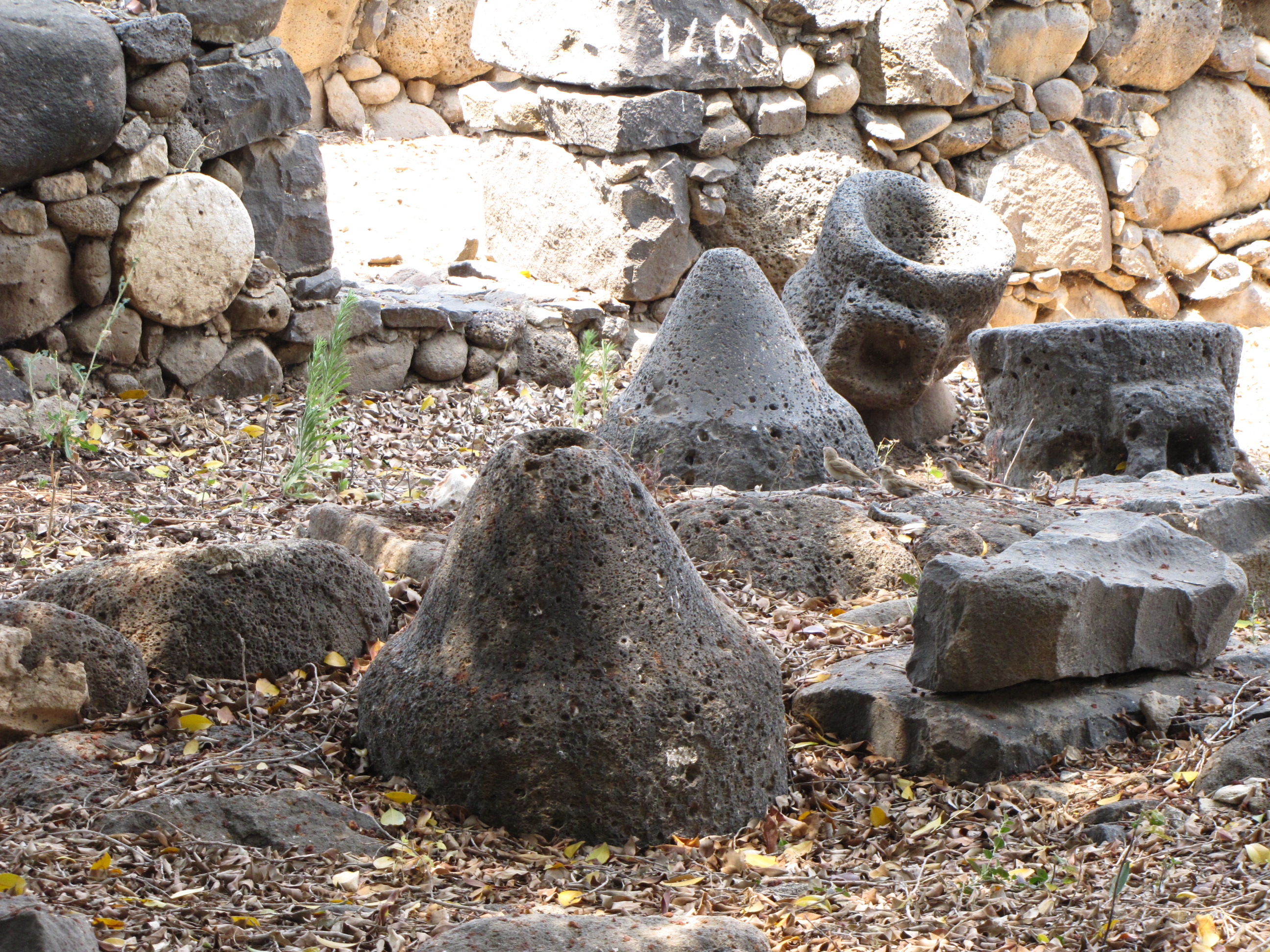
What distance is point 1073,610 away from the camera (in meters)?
2.91

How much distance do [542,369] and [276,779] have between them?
5.09m

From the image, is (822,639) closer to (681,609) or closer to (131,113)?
(681,609)

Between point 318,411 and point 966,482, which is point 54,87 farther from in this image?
point 966,482

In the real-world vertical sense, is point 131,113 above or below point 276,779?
above

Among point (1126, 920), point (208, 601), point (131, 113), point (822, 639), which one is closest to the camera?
point (1126, 920)

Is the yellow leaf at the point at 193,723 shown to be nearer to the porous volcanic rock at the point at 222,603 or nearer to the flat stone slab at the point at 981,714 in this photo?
the porous volcanic rock at the point at 222,603

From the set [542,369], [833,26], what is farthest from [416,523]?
[833,26]

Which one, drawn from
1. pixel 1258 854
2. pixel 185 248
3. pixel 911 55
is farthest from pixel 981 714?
pixel 911 55

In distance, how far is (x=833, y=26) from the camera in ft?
28.5

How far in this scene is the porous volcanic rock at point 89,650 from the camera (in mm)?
2617

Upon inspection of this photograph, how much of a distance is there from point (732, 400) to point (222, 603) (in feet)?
9.63

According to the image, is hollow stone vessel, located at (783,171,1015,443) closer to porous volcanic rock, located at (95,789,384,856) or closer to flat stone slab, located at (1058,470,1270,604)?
flat stone slab, located at (1058,470,1270,604)

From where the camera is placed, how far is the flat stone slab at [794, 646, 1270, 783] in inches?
113

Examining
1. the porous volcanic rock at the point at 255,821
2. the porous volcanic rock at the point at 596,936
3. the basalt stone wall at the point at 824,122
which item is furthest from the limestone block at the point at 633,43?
the porous volcanic rock at the point at 596,936
